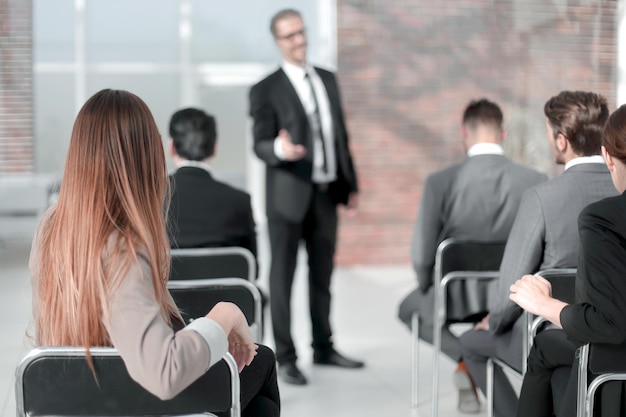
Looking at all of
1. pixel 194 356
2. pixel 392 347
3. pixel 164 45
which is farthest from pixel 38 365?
pixel 164 45

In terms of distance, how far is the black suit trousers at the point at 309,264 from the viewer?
164 inches

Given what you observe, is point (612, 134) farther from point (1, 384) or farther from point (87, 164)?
point (1, 384)

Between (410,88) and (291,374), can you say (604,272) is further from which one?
(410,88)

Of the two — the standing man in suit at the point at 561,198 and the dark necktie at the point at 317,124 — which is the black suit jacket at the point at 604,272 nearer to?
the standing man in suit at the point at 561,198

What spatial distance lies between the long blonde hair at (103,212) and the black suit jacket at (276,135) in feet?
8.02

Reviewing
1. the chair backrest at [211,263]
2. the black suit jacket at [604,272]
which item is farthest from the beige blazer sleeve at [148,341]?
the chair backrest at [211,263]

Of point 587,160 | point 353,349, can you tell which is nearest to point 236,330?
point 587,160

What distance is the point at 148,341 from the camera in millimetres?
1531

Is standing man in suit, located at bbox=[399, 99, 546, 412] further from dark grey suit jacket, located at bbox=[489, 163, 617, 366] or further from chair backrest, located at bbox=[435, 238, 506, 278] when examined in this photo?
dark grey suit jacket, located at bbox=[489, 163, 617, 366]

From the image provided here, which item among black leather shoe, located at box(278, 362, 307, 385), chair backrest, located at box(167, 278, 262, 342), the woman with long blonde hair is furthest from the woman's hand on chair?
black leather shoe, located at box(278, 362, 307, 385)

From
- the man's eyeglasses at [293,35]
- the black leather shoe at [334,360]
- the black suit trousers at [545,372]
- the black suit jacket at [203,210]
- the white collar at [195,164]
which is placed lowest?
the black leather shoe at [334,360]

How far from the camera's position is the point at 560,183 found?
8.87 ft

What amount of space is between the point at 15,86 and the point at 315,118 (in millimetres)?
3663

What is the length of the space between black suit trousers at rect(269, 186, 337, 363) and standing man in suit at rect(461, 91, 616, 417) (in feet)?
4.86
